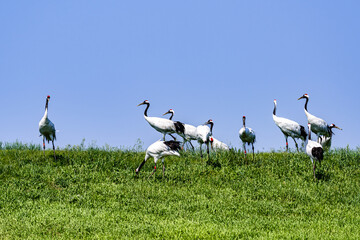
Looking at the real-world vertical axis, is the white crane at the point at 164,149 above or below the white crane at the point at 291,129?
below

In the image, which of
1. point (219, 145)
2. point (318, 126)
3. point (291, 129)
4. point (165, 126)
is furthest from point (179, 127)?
point (318, 126)

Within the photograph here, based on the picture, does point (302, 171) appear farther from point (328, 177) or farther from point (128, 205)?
point (128, 205)

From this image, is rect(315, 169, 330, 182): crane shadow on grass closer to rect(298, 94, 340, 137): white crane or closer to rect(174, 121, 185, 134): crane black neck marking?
rect(298, 94, 340, 137): white crane

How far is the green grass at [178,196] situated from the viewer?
29.6 ft

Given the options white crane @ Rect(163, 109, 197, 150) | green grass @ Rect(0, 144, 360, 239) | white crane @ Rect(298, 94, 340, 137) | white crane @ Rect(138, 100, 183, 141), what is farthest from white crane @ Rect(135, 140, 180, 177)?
white crane @ Rect(298, 94, 340, 137)

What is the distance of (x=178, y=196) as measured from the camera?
1226 centimetres

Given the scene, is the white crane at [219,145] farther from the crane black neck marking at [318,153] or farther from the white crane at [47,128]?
the white crane at [47,128]

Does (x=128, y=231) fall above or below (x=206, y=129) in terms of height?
below

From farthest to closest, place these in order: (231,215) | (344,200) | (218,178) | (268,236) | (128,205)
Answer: (218,178) → (344,200) → (128,205) → (231,215) → (268,236)

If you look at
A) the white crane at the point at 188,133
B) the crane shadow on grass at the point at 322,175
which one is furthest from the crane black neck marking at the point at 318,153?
the white crane at the point at 188,133

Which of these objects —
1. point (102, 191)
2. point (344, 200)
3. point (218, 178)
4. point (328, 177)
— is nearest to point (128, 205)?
point (102, 191)

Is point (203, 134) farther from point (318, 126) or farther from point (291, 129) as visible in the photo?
point (318, 126)

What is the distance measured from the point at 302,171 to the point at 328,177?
91cm

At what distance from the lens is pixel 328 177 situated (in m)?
14.7
